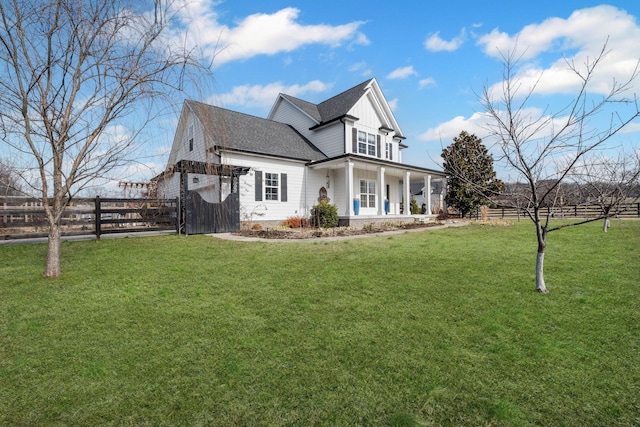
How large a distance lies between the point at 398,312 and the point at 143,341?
2.85 m

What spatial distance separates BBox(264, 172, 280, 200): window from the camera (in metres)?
15.5

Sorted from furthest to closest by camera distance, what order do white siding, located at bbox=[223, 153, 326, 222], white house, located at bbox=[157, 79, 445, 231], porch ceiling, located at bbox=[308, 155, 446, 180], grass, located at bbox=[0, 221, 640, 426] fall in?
porch ceiling, located at bbox=[308, 155, 446, 180] < white house, located at bbox=[157, 79, 445, 231] < white siding, located at bbox=[223, 153, 326, 222] < grass, located at bbox=[0, 221, 640, 426]

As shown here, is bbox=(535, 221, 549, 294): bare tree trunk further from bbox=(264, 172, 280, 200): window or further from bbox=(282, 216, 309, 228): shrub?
bbox=(264, 172, 280, 200): window

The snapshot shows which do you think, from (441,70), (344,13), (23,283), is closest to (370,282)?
(441,70)

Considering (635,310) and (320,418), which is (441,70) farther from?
(320,418)

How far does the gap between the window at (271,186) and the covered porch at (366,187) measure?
2557 mm

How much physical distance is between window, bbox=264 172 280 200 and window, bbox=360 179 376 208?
601 cm

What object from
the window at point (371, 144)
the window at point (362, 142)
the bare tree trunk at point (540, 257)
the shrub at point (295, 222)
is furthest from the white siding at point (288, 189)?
the bare tree trunk at point (540, 257)

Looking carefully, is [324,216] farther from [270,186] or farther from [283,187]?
[270,186]

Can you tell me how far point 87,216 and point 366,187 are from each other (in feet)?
47.3

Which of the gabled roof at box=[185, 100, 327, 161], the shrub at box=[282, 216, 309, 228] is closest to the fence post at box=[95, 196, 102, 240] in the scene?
the gabled roof at box=[185, 100, 327, 161]

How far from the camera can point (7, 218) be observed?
943cm

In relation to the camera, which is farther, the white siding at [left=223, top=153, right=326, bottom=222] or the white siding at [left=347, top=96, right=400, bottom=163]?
the white siding at [left=347, top=96, right=400, bottom=163]

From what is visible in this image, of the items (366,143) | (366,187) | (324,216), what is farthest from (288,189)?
(366,143)
